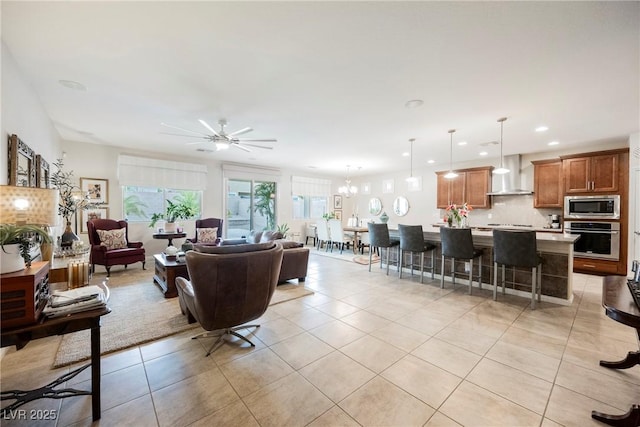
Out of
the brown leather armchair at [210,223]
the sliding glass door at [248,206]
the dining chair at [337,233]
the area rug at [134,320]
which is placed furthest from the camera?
the sliding glass door at [248,206]

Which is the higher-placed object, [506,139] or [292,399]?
[506,139]

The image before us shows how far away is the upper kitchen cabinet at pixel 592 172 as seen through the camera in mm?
→ 4758

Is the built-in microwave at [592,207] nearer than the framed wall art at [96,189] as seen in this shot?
Yes

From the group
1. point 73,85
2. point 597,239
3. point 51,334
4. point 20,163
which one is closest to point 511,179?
point 597,239

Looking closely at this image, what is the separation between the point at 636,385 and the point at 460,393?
1354mm

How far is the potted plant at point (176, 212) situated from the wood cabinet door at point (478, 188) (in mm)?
7173

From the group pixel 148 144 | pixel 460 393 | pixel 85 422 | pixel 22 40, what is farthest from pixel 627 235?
pixel 148 144

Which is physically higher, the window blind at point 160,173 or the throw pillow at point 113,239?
the window blind at point 160,173

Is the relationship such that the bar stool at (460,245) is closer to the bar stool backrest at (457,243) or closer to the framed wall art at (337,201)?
the bar stool backrest at (457,243)

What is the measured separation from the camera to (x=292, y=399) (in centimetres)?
176

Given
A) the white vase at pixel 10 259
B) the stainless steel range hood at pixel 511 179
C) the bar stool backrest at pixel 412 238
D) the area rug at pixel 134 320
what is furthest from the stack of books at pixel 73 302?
the stainless steel range hood at pixel 511 179

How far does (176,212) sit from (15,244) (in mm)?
5298

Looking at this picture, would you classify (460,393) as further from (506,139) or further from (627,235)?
(627,235)

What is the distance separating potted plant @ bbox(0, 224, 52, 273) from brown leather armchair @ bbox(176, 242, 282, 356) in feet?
2.84
